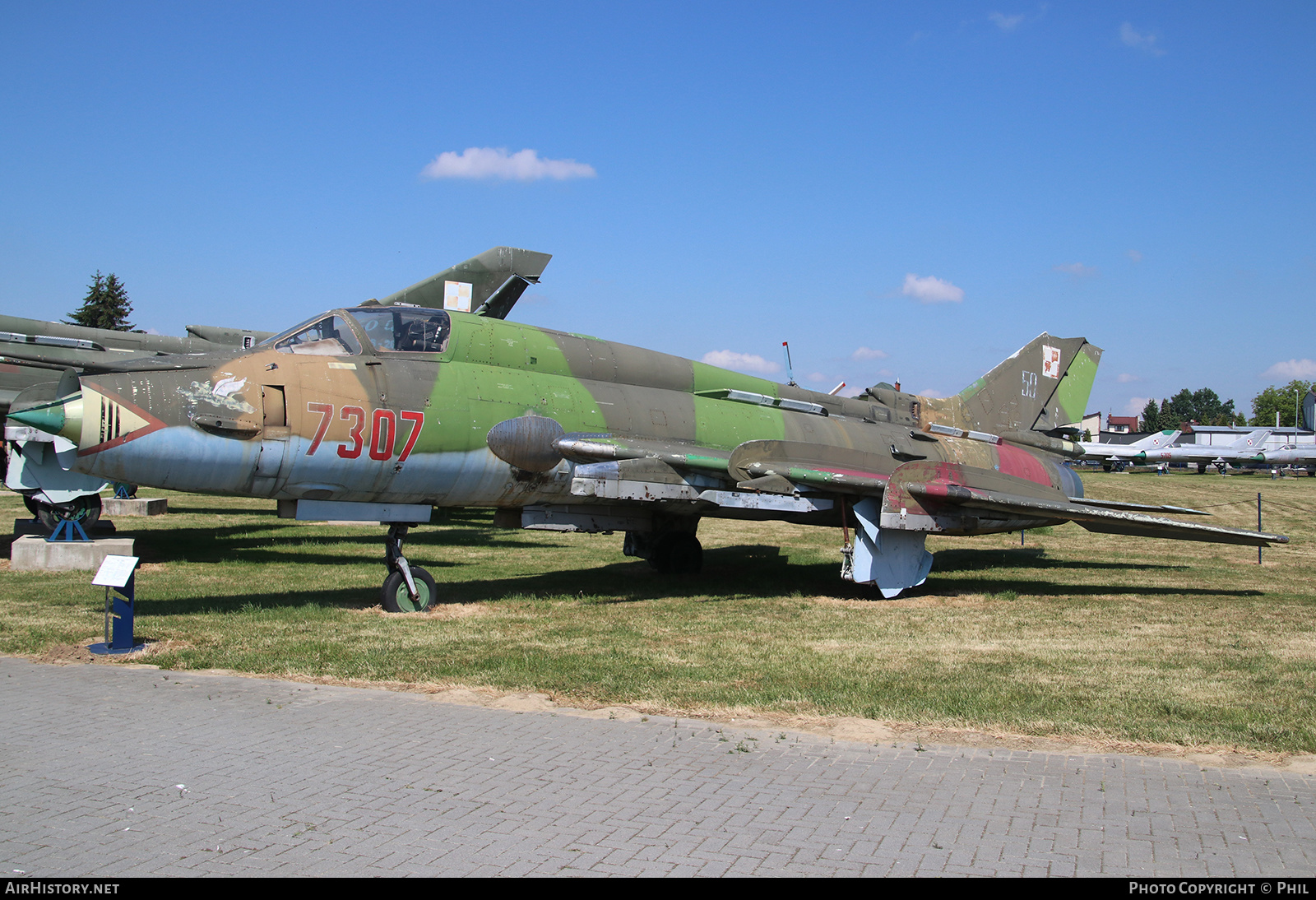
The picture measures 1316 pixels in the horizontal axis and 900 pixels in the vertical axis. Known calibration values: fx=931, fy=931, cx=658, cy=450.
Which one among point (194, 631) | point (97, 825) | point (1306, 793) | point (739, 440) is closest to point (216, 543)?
point (194, 631)

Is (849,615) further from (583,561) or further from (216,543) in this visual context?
(216,543)

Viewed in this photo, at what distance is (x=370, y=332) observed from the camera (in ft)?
33.8

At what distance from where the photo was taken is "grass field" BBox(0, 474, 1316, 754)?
6.98 metres

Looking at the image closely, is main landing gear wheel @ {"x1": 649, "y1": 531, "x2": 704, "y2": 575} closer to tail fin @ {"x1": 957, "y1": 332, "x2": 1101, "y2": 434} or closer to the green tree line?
tail fin @ {"x1": 957, "y1": 332, "x2": 1101, "y2": 434}

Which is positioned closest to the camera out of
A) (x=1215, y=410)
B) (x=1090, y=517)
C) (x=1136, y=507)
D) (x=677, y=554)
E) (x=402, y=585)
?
(x=402, y=585)

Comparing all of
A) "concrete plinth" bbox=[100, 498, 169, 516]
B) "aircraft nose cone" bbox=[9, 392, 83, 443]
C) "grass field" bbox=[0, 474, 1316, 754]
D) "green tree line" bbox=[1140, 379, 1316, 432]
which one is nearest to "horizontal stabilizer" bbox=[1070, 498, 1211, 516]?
"grass field" bbox=[0, 474, 1316, 754]

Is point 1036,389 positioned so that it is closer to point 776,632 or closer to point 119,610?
point 776,632

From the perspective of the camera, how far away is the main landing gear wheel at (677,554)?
14461 millimetres

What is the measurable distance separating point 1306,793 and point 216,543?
17.3 m

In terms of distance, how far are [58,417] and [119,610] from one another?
5.87 ft

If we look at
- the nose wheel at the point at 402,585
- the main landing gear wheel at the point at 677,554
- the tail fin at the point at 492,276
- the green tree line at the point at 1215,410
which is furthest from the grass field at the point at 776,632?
the green tree line at the point at 1215,410

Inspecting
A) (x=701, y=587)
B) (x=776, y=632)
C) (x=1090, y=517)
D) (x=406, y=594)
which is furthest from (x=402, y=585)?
(x=1090, y=517)

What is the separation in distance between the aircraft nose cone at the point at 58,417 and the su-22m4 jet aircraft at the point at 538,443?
2 cm

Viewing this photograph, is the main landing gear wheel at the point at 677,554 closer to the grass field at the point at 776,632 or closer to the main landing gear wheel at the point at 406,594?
the grass field at the point at 776,632
